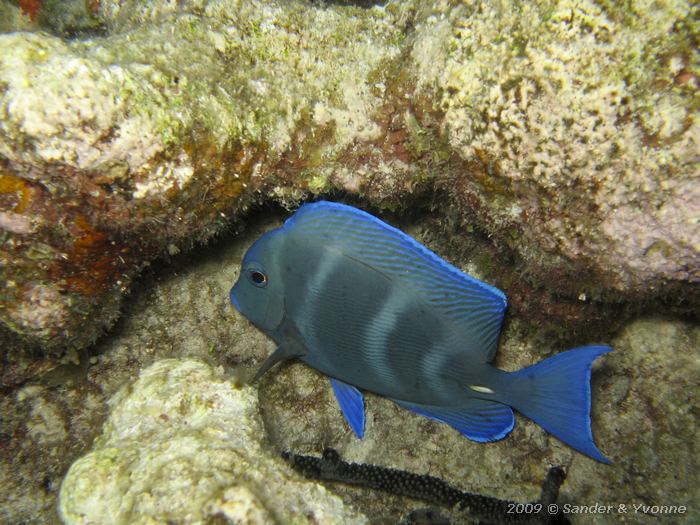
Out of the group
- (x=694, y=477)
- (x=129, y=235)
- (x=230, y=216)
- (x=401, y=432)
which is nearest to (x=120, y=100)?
(x=129, y=235)

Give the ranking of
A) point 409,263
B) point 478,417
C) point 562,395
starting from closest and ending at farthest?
point 409,263, point 562,395, point 478,417

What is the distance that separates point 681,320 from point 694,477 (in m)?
1.02

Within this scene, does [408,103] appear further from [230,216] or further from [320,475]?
[320,475]

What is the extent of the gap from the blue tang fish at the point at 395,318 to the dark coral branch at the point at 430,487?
1.83 feet

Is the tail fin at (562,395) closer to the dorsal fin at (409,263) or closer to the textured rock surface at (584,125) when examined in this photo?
the dorsal fin at (409,263)

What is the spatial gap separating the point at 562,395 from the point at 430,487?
109 centimetres

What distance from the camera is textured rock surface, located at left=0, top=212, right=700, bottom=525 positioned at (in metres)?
2.83

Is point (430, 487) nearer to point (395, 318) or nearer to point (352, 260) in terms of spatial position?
point (395, 318)

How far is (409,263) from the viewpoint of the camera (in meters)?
2.28

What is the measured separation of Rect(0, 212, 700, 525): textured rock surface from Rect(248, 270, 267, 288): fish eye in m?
0.64

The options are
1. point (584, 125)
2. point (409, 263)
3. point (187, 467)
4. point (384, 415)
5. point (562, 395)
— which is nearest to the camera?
point (584, 125)

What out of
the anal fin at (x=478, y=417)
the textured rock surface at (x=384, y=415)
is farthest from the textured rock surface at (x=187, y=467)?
the anal fin at (x=478, y=417)

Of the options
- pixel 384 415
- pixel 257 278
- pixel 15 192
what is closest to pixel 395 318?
pixel 257 278

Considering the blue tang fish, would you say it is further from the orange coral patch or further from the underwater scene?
the orange coral patch
